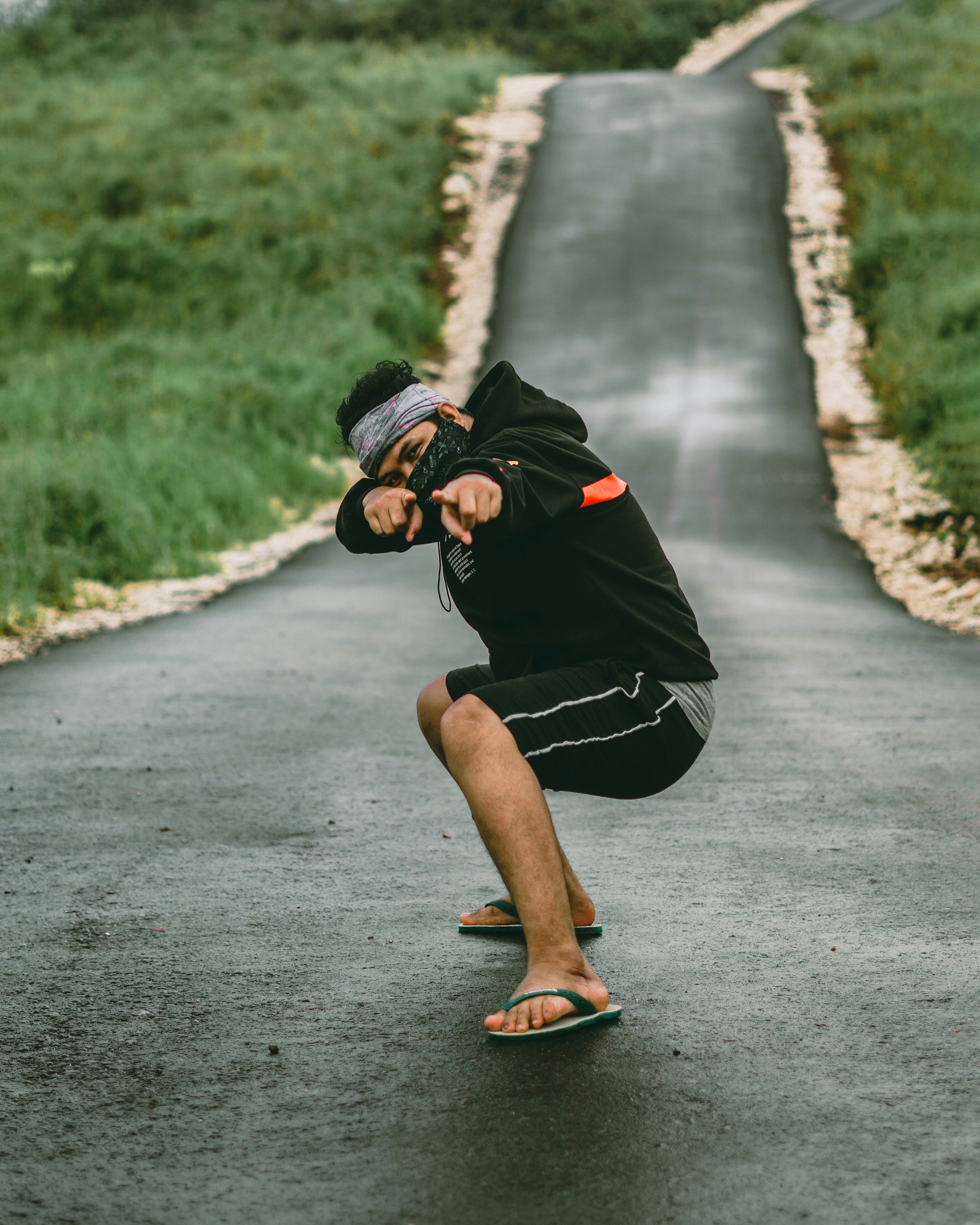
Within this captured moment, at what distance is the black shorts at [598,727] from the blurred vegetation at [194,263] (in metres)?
6.91

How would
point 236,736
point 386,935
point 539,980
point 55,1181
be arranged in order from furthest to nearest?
point 236,736 → point 386,935 → point 539,980 → point 55,1181

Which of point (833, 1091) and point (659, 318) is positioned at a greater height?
point (833, 1091)

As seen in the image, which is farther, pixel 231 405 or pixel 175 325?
pixel 175 325

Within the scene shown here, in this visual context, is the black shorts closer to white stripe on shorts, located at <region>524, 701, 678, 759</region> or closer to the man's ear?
white stripe on shorts, located at <region>524, 701, 678, 759</region>

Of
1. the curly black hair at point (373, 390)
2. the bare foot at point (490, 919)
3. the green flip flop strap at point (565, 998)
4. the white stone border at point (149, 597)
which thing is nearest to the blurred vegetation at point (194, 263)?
the white stone border at point (149, 597)

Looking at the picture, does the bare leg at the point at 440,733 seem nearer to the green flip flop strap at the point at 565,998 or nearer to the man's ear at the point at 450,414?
the green flip flop strap at the point at 565,998

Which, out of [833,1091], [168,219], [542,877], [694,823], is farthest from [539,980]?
[168,219]

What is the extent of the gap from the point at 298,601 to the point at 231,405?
645 centimetres

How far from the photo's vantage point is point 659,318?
845 inches

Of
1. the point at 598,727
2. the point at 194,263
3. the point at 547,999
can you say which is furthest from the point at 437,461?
the point at 194,263

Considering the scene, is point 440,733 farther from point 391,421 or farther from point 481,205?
point 481,205

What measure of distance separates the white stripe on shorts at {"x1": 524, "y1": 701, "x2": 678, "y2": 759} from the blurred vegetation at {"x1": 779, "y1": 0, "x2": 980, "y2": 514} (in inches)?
342

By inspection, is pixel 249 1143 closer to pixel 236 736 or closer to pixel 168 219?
pixel 236 736

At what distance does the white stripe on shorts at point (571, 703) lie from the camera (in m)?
3.33
